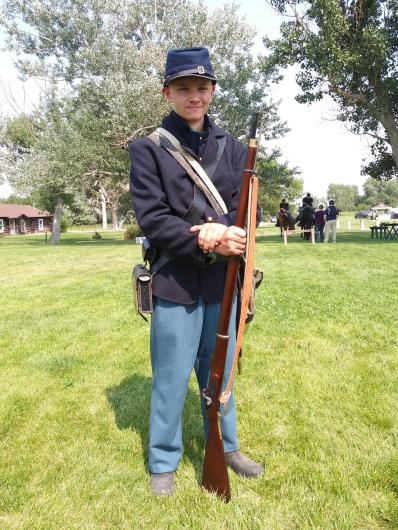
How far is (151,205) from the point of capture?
105 inches

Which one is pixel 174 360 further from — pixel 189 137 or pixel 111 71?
pixel 111 71

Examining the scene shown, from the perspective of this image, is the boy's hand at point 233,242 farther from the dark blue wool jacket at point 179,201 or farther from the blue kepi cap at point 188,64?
the blue kepi cap at point 188,64

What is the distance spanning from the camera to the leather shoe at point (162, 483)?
2990 mm

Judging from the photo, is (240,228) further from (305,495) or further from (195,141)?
(305,495)

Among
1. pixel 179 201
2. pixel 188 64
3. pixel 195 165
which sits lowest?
pixel 179 201

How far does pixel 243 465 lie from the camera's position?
10.5 feet

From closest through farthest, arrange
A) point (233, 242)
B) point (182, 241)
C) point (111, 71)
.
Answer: point (233, 242) < point (182, 241) < point (111, 71)

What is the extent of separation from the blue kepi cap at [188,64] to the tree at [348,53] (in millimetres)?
20906

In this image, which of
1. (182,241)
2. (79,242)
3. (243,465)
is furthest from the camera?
(79,242)

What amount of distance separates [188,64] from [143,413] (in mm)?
3090

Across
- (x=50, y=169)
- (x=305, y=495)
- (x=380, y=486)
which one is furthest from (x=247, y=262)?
(x=50, y=169)

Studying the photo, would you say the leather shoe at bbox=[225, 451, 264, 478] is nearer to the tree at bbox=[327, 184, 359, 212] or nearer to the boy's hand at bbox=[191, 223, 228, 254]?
the boy's hand at bbox=[191, 223, 228, 254]

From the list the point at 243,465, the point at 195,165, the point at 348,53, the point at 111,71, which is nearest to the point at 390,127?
the point at 348,53

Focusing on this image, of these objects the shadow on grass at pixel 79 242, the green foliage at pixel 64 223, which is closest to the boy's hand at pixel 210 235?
the shadow on grass at pixel 79 242
